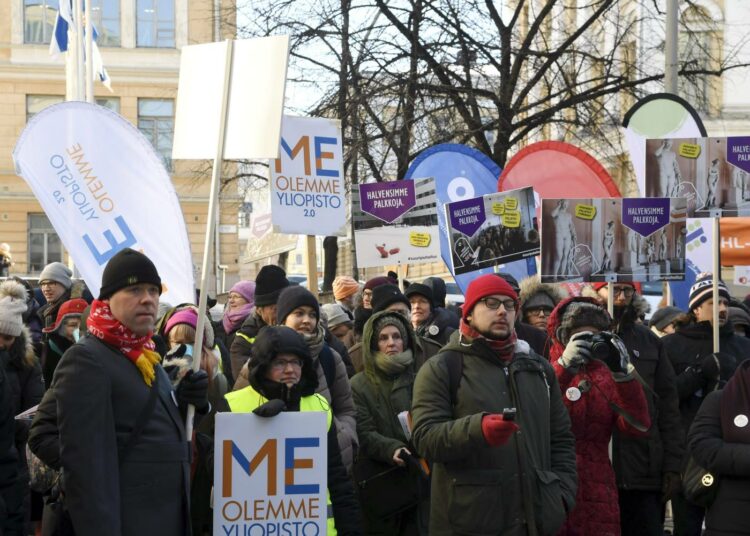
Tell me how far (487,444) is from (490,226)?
17.0 feet

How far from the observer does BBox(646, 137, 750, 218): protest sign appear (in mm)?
8727

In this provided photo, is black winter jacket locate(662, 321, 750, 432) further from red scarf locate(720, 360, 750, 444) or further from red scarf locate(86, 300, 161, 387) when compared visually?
red scarf locate(86, 300, 161, 387)

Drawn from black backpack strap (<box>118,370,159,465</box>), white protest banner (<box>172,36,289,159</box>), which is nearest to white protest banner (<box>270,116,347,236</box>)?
white protest banner (<box>172,36,289,159</box>)

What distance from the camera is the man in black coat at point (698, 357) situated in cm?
798

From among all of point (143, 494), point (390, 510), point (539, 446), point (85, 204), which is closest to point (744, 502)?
point (539, 446)

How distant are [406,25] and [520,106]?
1875 mm

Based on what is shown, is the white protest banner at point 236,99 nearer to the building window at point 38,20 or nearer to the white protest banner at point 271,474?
the white protest banner at point 271,474

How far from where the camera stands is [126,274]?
458 cm

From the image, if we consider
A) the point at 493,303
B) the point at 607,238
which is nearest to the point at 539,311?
the point at 607,238

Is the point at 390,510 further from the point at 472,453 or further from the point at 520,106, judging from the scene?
the point at 520,106

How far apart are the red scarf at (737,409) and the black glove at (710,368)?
6.04 ft

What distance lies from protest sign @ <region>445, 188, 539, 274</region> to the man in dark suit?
580 cm

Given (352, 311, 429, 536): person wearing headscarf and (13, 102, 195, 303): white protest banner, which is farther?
(352, 311, 429, 536): person wearing headscarf

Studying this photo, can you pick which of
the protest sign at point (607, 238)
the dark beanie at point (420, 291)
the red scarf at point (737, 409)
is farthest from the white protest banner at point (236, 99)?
the dark beanie at point (420, 291)
